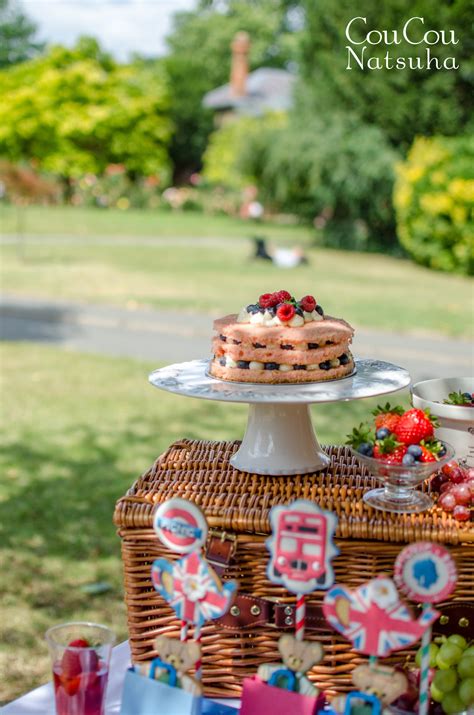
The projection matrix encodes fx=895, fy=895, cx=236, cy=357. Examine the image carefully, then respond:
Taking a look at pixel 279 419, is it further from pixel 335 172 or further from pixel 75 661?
pixel 335 172

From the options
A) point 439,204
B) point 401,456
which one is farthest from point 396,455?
point 439,204

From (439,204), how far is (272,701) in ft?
48.4

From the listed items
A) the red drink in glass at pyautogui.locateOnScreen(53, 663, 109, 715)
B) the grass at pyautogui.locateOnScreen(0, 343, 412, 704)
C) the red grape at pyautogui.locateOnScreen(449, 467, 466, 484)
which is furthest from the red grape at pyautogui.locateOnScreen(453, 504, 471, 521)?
the grass at pyautogui.locateOnScreen(0, 343, 412, 704)

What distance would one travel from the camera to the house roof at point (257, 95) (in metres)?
43.5

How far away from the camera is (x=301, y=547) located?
1.44 meters

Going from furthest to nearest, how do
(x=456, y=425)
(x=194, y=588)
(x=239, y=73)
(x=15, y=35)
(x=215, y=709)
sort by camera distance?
(x=15, y=35), (x=239, y=73), (x=456, y=425), (x=215, y=709), (x=194, y=588)

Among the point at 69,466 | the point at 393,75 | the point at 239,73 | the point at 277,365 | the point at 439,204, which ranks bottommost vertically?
the point at 69,466

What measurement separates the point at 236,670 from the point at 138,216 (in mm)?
29652

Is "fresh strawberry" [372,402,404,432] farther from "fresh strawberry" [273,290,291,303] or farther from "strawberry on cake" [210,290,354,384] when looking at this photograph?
"fresh strawberry" [273,290,291,303]

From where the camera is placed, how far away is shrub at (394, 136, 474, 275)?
50.0ft

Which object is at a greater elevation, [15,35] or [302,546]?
[15,35]

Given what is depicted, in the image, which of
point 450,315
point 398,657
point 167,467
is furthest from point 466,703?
point 450,315

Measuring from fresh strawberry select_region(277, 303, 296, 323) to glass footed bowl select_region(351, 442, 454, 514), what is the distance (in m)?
0.42

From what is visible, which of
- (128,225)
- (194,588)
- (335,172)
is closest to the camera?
(194,588)
